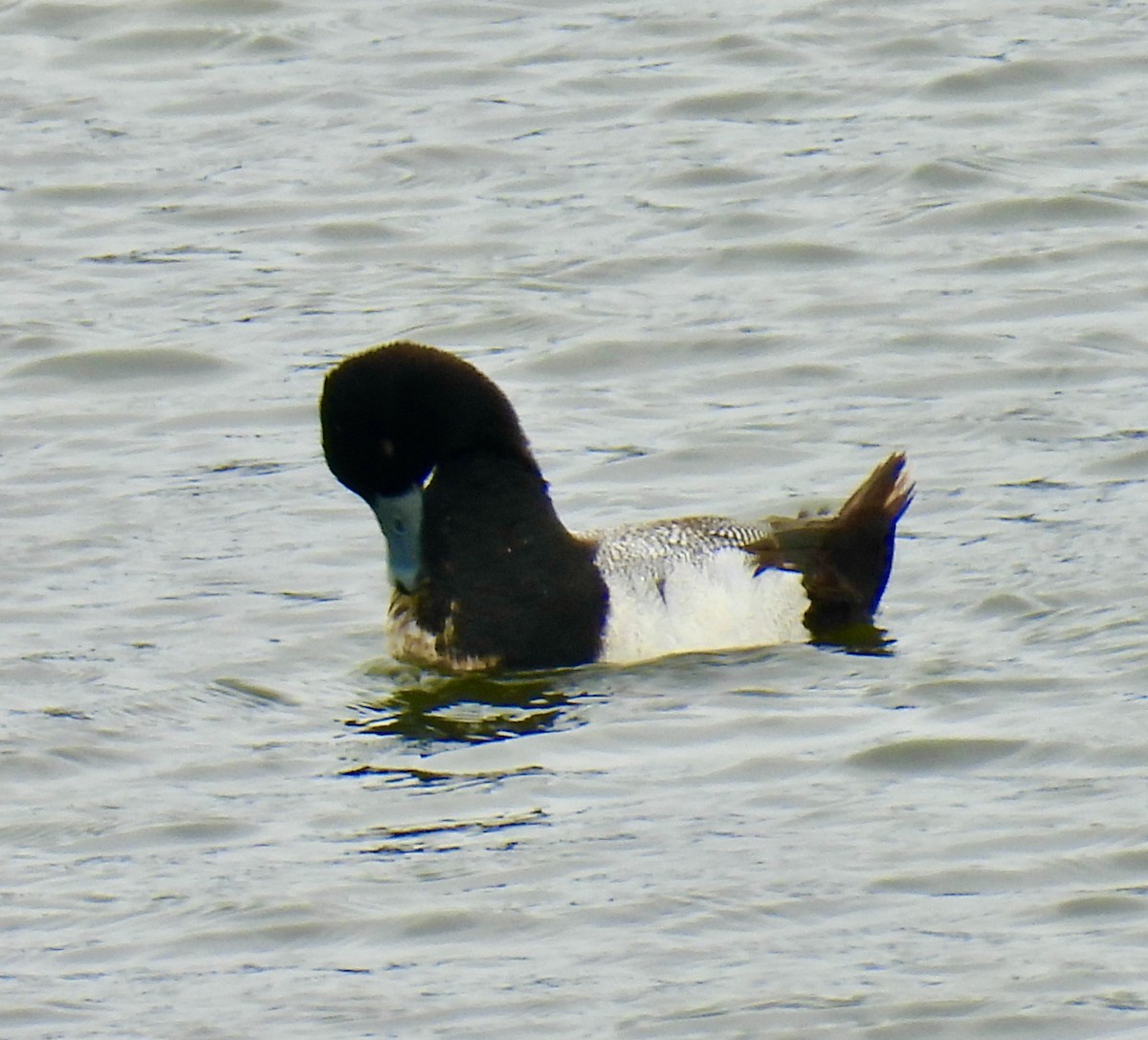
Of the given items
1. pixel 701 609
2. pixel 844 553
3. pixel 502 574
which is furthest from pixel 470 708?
pixel 844 553

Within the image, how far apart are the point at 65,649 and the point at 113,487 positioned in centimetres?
194

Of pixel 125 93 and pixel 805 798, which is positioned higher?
pixel 125 93

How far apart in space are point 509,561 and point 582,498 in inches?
73.7

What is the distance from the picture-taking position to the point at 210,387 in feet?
42.7

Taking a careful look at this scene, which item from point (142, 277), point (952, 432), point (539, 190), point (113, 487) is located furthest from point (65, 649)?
point (539, 190)

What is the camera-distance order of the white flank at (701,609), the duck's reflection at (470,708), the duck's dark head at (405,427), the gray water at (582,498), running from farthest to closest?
the white flank at (701,609) < the duck's dark head at (405,427) < the duck's reflection at (470,708) < the gray water at (582,498)

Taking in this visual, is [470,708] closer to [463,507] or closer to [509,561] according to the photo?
[509,561]

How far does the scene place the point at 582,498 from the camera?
1150 cm

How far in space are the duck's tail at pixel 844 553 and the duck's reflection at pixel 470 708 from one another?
0.93 m

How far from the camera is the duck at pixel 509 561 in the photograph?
9.53 m

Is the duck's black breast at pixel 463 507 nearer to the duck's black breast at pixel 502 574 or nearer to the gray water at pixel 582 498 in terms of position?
the duck's black breast at pixel 502 574

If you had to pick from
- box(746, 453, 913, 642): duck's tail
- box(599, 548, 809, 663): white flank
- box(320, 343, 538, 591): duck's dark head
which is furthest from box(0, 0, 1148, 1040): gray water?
box(320, 343, 538, 591): duck's dark head

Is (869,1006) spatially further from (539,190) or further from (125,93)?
(125,93)

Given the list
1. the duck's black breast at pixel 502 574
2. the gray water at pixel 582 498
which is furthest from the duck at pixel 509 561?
the gray water at pixel 582 498
